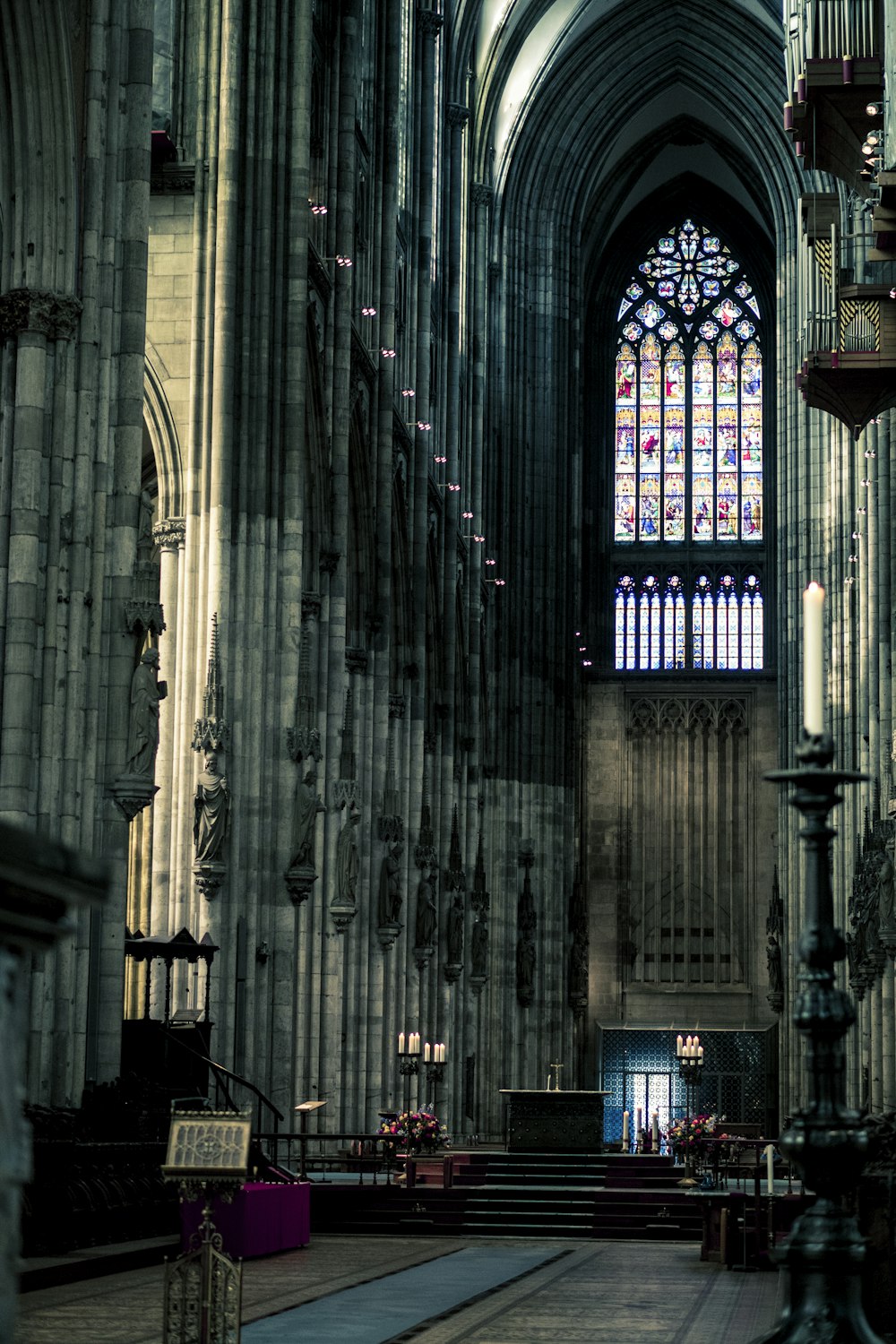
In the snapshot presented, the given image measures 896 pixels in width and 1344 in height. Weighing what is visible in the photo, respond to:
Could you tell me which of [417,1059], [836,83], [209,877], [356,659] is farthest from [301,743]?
[836,83]

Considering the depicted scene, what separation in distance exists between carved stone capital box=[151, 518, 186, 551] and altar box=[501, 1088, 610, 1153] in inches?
410

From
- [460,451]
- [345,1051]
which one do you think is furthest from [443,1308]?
[460,451]

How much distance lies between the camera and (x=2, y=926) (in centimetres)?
369

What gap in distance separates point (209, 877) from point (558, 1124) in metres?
8.36

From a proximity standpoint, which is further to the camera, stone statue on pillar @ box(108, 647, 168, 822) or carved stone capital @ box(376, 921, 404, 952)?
carved stone capital @ box(376, 921, 404, 952)

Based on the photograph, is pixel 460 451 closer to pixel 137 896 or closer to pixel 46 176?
pixel 137 896

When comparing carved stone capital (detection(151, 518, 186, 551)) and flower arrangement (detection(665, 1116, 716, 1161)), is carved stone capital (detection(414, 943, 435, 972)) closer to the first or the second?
flower arrangement (detection(665, 1116, 716, 1161))

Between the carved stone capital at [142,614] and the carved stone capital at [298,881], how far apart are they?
8563mm

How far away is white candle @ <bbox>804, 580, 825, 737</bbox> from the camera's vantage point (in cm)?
612

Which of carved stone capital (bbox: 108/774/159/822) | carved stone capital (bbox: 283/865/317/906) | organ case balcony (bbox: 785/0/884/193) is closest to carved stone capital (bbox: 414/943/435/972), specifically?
carved stone capital (bbox: 283/865/317/906)

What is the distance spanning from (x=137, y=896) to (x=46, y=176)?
14011 millimetres

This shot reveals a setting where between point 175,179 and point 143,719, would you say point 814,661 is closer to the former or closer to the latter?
point 143,719

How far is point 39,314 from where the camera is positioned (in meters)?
20.6

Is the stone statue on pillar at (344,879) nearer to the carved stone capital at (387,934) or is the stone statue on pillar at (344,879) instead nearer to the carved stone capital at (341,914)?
the carved stone capital at (341,914)
